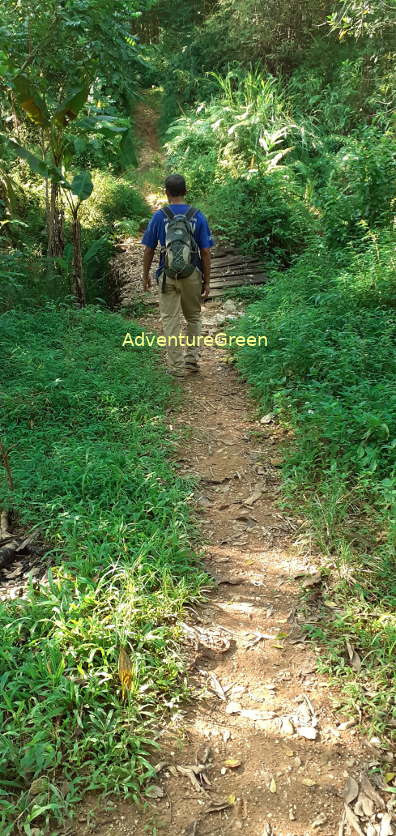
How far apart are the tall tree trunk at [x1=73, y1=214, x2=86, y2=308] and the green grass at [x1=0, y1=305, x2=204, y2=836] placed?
2.46 metres

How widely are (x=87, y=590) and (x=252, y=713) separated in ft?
3.55

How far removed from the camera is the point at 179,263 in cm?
525

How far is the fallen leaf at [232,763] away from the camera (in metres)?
2.39

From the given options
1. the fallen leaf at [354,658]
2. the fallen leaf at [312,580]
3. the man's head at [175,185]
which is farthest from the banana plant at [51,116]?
the fallen leaf at [354,658]

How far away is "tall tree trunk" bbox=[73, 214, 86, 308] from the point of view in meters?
7.47

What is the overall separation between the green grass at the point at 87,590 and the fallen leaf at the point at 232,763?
0.35 m

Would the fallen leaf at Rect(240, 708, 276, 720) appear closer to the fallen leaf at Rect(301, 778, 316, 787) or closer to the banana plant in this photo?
the fallen leaf at Rect(301, 778, 316, 787)

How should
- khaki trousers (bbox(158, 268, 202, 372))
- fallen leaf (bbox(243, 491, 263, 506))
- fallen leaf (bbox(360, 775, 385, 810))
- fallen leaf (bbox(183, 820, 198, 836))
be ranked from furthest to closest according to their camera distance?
khaki trousers (bbox(158, 268, 202, 372)), fallen leaf (bbox(243, 491, 263, 506)), fallen leaf (bbox(360, 775, 385, 810)), fallen leaf (bbox(183, 820, 198, 836))

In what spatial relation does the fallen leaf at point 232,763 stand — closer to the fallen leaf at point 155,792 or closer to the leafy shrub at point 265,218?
the fallen leaf at point 155,792

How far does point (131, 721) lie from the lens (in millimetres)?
2496

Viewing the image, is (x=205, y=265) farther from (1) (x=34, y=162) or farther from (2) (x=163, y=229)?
(1) (x=34, y=162)

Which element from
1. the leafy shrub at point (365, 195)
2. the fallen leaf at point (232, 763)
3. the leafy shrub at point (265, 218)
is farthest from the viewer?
the leafy shrub at point (265, 218)

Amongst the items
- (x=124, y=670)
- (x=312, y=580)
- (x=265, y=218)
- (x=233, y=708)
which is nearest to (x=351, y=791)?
(x=233, y=708)

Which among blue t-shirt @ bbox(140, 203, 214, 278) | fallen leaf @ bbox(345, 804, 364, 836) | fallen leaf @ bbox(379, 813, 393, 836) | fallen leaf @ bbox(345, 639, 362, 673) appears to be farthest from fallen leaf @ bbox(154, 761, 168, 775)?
blue t-shirt @ bbox(140, 203, 214, 278)
